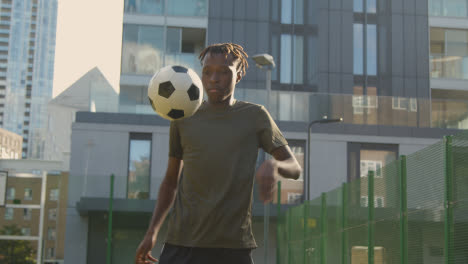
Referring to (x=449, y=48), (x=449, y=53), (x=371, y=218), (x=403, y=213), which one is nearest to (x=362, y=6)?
(x=449, y=48)

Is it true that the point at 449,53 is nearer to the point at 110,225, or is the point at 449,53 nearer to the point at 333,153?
the point at 333,153

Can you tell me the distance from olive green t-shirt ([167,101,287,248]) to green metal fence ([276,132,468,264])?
12.2 ft

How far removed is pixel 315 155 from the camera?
27.2m

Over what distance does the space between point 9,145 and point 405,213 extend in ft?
567

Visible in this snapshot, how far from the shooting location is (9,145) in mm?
171625

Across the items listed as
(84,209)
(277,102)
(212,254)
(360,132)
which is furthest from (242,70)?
(360,132)

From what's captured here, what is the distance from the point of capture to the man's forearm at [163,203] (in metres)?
3.82

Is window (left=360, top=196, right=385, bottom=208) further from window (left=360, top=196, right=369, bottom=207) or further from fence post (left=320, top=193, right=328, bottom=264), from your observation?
fence post (left=320, top=193, right=328, bottom=264)

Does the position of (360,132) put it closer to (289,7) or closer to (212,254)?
(289,7)

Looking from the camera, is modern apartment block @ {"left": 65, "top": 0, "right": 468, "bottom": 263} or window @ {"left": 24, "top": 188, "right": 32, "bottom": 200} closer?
modern apartment block @ {"left": 65, "top": 0, "right": 468, "bottom": 263}

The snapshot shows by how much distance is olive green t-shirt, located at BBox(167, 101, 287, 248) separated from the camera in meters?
3.52

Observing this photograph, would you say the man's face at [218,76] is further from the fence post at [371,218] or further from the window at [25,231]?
the window at [25,231]

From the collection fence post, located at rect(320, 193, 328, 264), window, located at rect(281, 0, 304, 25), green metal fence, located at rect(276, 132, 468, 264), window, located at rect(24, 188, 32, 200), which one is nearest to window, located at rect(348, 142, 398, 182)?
window, located at rect(281, 0, 304, 25)

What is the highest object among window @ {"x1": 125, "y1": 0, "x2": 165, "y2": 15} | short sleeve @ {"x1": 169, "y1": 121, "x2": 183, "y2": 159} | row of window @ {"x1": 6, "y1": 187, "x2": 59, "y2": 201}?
window @ {"x1": 125, "y1": 0, "x2": 165, "y2": 15}
